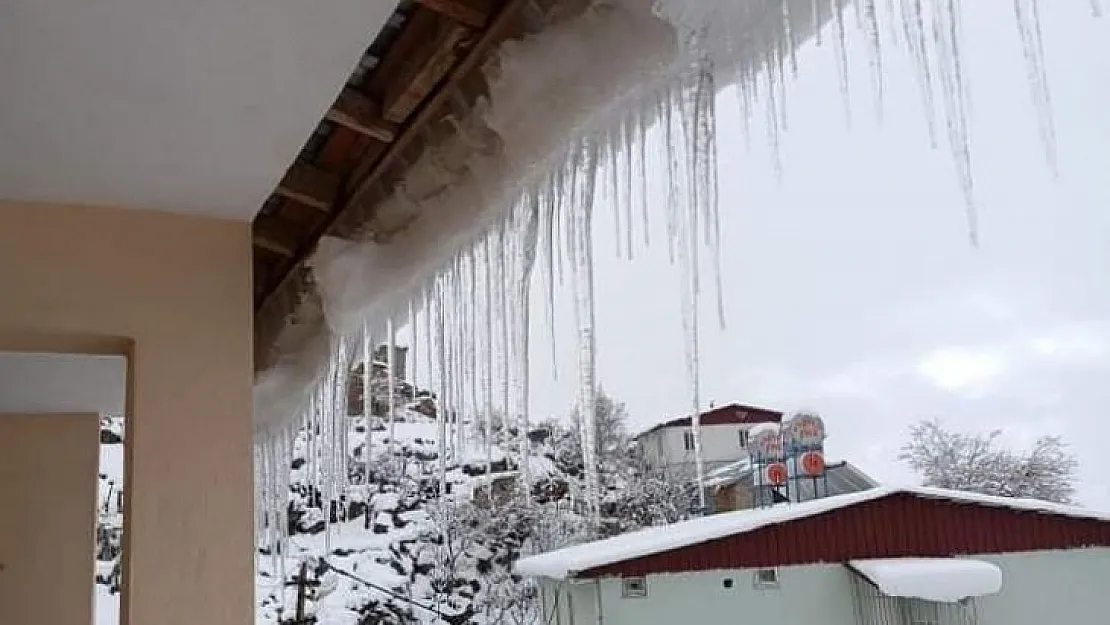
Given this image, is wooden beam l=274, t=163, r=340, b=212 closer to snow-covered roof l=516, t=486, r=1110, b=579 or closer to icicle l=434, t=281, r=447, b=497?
icicle l=434, t=281, r=447, b=497

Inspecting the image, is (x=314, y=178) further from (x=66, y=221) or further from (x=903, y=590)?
(x=903, y=590)

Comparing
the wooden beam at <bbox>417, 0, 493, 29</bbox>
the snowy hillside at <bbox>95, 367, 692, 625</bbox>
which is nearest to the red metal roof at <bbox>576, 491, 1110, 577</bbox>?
the snowy hillside at <bbox>95, 367, 692, 625</bbox>

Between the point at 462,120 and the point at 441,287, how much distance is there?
0.41 meters

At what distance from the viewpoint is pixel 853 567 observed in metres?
Answer: 6.52

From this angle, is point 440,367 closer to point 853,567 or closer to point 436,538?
point 853,567

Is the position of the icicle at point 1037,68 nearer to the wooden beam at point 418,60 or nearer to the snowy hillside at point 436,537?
the wooden beam at point 418,60

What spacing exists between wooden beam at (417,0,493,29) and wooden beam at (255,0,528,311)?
0.01 m

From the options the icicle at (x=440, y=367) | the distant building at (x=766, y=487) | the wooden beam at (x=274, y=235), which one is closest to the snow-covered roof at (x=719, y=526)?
the distant building at (x=766, y=487)

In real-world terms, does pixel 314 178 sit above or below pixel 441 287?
above

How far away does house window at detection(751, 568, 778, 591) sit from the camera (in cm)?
636

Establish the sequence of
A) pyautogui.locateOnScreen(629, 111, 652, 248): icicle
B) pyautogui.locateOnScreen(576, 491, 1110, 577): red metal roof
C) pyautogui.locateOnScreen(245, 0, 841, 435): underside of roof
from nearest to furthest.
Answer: pyautogui.locateOnScreen(245, 0, 841, 435): underside of roof < pyautogui.locateOnScreen(629, 111, 652, 248): icicle < pyautogui.locateOnScreen(576, 491, 1110, 577): red metal roof

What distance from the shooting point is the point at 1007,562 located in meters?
6.39

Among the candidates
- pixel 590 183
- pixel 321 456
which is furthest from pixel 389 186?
pixel 321 456

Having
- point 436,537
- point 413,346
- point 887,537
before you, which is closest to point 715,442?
point 887,537
